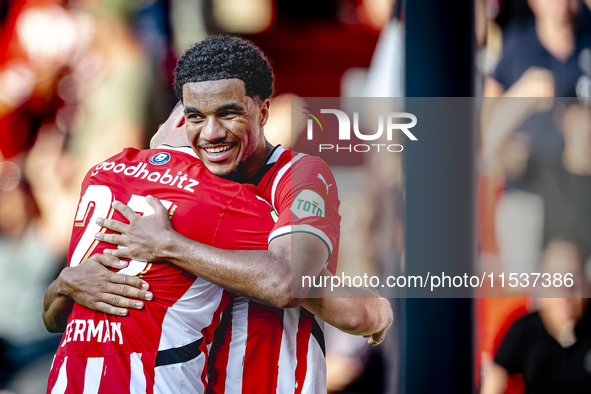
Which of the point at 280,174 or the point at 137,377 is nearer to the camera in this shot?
the point at 137,377

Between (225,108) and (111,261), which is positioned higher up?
(225,108)

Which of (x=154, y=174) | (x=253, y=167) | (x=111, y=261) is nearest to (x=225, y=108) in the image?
(x=253, y=167)

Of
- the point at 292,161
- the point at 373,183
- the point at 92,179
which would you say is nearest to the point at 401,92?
the point at 373,183

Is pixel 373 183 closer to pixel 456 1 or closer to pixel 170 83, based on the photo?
pixel 456 1

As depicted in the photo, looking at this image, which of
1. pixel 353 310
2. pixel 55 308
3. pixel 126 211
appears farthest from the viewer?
pixel 55 308

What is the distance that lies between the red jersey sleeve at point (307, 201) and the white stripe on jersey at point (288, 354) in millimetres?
265

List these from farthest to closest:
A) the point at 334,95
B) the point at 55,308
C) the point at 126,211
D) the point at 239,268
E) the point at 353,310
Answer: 1. the point at 334,95
2. the point at 55,308
3. the point at 353,310
4. the point at 126,211
5. the point at 239,268

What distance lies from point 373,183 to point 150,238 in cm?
96

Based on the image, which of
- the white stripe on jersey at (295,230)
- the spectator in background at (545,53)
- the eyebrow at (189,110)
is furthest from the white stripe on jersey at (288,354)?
the spectator in background at (545,53)

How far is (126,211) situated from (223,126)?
501 millimetres

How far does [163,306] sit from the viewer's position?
1.61m

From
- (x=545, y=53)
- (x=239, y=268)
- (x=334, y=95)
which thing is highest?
(x=545, y=53)

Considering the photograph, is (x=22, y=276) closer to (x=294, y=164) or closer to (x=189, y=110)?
(x=189, y=110)

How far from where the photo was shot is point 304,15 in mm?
2027
